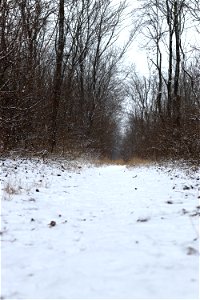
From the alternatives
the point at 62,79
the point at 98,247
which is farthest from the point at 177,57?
the point at 98,247

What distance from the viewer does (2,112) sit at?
33.0ft

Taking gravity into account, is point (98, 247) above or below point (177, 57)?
below

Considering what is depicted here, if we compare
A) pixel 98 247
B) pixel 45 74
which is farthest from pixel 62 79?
pixel 98 247

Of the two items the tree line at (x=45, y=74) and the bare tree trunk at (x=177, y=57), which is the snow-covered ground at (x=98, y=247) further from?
the bare tree trunk at (x=177, y=57)

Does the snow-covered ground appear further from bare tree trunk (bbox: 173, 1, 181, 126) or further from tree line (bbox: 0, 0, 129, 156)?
bare tree trunk (bbox: 173, 1, 181, 126)

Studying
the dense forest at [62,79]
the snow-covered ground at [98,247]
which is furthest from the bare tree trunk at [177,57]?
the snow-covered ground at [98,247]

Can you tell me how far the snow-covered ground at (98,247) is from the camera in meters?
2.21

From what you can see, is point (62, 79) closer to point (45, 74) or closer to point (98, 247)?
point (45, 74)

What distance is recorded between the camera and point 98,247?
307 centimetres

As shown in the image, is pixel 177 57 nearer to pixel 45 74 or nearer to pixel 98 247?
pixel 45 74

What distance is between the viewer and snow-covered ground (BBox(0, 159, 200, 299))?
221cm

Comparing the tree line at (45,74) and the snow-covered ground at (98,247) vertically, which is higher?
the tree line at (45,74)

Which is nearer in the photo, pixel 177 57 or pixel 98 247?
pixel 98 247

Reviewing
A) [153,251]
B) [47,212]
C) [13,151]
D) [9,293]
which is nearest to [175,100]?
[13,151]
